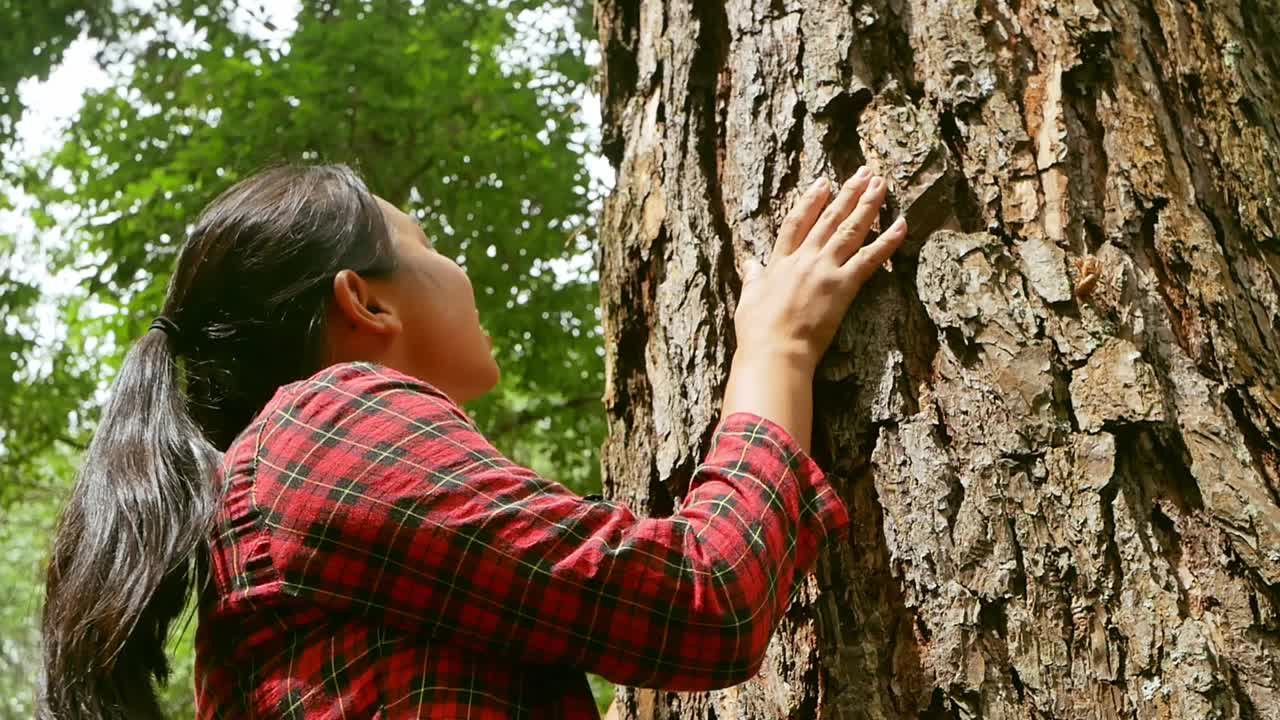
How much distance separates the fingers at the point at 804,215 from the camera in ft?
5.43

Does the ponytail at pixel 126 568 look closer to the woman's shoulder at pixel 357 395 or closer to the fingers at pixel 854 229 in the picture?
the woman's shoulder at pixel 357 395

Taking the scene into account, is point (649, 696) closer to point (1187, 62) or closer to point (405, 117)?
point (1187, 62)

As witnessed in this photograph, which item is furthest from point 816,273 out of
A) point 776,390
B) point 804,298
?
point 776,390

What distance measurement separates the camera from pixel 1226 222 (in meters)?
1.59

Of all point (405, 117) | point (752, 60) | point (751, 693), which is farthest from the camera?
point (405, 117)

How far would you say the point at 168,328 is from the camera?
5.67 feet

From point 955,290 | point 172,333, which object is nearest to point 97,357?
point 172,333

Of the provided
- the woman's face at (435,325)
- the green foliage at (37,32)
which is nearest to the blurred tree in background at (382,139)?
the green foliage at (37,32)

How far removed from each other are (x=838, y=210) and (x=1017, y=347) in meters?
0.32

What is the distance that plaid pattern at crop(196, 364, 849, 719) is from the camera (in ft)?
4.08

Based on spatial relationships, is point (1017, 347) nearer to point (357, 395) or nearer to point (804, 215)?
point (804, 215)

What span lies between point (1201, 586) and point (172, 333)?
56.7 inches

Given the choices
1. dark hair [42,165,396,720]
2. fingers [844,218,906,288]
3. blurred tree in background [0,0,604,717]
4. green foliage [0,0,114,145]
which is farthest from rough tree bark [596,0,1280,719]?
green foliage [0,0,114,145]

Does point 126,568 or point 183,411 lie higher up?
point 183,411
